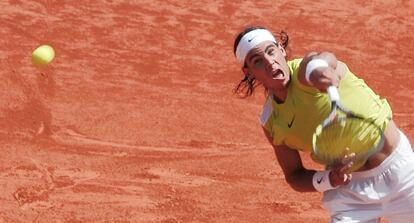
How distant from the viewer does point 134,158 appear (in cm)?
728

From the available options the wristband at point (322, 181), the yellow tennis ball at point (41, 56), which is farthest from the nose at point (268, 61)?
the yellow tennis ball at point (41, 56)

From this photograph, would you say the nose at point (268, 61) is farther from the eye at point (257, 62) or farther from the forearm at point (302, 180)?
the forearm at point (302, 180)

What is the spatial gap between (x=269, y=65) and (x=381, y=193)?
0.93m

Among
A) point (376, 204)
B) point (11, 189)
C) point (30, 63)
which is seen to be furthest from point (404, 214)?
point (30, 63)

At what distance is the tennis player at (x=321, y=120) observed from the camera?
4.11 metres

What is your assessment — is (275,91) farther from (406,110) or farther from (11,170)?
(406,110)

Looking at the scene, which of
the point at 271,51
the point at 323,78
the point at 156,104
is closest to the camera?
the point at 323,78

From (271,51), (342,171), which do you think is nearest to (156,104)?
(271,51)

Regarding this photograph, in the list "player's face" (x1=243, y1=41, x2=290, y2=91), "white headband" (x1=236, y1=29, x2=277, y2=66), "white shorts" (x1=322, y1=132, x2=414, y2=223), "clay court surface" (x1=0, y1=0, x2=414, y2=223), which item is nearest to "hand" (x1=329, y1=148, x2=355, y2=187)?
A: "white shorts" (x1=322, y1=132, x2=414, y2=223)

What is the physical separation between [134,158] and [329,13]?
468 cm

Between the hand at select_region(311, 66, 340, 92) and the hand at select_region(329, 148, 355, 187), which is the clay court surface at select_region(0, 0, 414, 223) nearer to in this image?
the hand at select_region(329, 148, 355, 187)

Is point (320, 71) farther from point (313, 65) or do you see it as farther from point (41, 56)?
point (41, 56)

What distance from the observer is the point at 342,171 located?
4.02 meters

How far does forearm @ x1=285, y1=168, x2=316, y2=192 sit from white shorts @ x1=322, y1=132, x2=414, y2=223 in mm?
138
